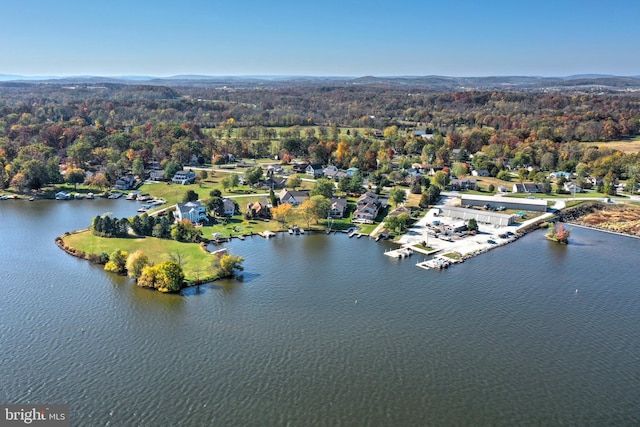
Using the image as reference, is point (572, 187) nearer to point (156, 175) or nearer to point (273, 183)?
point (273, 183)

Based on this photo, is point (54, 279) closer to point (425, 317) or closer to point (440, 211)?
point (425, 317)

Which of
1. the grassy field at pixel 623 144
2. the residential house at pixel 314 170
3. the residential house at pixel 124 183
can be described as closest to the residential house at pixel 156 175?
the residential house at pixel 124 183

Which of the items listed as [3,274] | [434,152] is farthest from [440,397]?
[434,152]

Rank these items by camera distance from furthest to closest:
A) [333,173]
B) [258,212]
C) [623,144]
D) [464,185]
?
[623,144] < [333,173] < [464,185] < [258,212]

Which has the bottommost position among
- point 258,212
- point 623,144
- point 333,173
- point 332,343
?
point 332,343

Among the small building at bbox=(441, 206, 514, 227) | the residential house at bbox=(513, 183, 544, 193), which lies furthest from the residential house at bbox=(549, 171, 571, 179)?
the small building at bbox=(441, 206, 514, 227)

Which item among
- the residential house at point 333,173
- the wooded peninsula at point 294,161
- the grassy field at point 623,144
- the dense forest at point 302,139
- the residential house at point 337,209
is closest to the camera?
the residential house at point 337,209

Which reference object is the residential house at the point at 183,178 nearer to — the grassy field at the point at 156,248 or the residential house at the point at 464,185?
the grassy field at the point at 156,248

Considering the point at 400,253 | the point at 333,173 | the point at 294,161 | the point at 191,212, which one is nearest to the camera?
the point at 400,253

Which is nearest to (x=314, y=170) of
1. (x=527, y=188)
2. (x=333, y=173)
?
(x=333, y=173)
